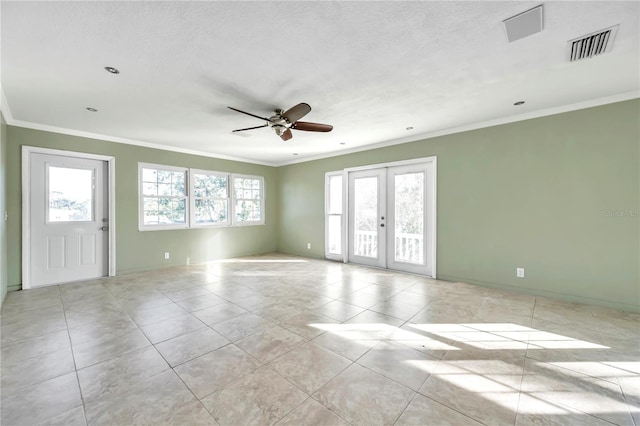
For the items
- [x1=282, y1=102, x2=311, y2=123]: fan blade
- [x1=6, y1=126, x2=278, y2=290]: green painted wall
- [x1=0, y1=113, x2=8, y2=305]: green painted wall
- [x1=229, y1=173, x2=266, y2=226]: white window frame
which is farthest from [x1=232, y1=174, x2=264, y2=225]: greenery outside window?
[x1=282, y1=102, x2=311, y2=123]: fan blade

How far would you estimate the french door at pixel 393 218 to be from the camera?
4906 millimetres

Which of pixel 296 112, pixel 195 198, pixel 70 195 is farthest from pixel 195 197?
pixel 296 112

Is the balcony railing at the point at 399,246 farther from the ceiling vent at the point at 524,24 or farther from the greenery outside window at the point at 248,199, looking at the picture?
the ceiling vent at the point at 524,24

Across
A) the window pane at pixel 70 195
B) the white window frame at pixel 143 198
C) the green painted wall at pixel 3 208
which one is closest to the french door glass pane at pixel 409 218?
the white window frame at pixel 143 198

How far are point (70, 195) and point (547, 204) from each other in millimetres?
7605

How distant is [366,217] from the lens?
585 cm

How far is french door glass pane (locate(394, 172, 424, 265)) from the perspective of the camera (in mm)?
5012

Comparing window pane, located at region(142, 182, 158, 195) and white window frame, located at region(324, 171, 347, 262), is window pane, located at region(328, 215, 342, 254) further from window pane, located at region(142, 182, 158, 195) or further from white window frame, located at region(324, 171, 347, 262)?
window pane, located at region(142, 182, 158, 195)

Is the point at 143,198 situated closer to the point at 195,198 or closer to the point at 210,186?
the point at 195,198

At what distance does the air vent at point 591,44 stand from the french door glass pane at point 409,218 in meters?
2.77

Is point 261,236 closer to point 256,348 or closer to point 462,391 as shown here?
point 256,348

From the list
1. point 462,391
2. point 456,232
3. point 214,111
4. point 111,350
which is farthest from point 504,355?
point 214,111

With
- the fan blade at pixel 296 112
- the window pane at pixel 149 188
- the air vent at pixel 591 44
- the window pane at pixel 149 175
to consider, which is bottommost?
the window pane at pixel 149 188

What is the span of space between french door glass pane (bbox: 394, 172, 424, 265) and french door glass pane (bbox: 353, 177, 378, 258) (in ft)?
1.64
